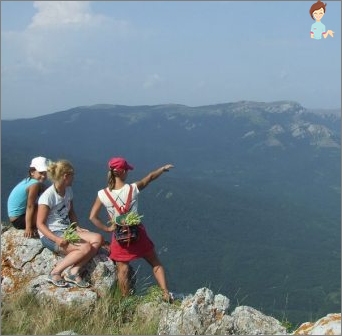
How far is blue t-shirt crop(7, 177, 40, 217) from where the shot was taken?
8930mm

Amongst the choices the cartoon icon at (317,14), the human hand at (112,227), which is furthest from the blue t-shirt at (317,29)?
the human hand at (112,227)

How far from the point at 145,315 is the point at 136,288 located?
1415mm

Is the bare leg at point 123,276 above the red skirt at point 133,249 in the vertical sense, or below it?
below

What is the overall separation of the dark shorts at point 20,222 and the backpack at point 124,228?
189cm

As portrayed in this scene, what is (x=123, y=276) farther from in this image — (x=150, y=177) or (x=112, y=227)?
(x=150, y=177)

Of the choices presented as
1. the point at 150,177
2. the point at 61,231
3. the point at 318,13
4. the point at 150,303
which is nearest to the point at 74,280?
the point at 61,231

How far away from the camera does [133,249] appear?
26.7ft

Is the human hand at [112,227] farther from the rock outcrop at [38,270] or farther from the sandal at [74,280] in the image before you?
the sandal at [74,280]

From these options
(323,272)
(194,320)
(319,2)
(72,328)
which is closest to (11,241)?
(72,328)

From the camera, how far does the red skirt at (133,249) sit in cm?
810

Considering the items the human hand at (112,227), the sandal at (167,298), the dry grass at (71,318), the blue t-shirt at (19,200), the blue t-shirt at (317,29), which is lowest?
the sandal at (167,298)

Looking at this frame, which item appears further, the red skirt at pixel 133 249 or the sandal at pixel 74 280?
the red skirt at pixel 133 249

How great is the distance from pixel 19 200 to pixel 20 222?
0.40m

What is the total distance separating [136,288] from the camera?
8.41 meters
